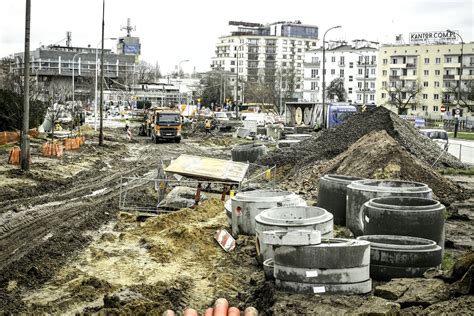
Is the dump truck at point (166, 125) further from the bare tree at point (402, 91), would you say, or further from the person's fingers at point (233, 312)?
the bare tree at point (402, 91)

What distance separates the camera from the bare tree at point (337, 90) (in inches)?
4798

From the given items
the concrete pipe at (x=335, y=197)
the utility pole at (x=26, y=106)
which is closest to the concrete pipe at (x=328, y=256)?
the concrete pipe at (x=335, y=197)

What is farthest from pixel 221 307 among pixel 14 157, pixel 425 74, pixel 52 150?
pixel 425 74

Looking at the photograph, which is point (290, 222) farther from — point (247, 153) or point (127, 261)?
point (247, 153)

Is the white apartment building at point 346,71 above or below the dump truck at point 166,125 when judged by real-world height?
above

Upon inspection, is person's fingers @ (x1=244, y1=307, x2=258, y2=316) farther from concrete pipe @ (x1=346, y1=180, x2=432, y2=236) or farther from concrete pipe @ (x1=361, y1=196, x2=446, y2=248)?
concrete pipe @ (x1=346, y1=180, x2=432, y2=236)

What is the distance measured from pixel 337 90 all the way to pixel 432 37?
800 inches

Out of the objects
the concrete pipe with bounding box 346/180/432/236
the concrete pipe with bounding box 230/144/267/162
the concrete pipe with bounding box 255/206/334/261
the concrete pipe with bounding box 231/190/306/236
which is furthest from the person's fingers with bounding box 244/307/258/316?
the concrete pipe with bounding box 230/144/267/162

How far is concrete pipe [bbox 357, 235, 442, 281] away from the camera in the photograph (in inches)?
437

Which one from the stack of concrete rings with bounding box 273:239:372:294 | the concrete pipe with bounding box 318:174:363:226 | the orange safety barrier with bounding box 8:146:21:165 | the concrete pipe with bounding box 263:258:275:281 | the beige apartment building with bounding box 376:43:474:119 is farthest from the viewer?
the beige apartment building with bounding box 376:43:474:119

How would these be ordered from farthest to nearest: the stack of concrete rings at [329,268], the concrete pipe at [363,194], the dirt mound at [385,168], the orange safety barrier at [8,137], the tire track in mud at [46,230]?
1. the orange safety barrier at [8,137]
2. the dirt mound at [385,168]
3. the concrete pipe at [363,194]
4. the tire track in mud at [46,230]
5. the stack of concrete rings at [329,268]

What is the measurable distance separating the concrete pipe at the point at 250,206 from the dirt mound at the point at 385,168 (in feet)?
20.4

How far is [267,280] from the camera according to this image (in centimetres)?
1128

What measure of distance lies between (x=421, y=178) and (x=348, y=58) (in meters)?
111
